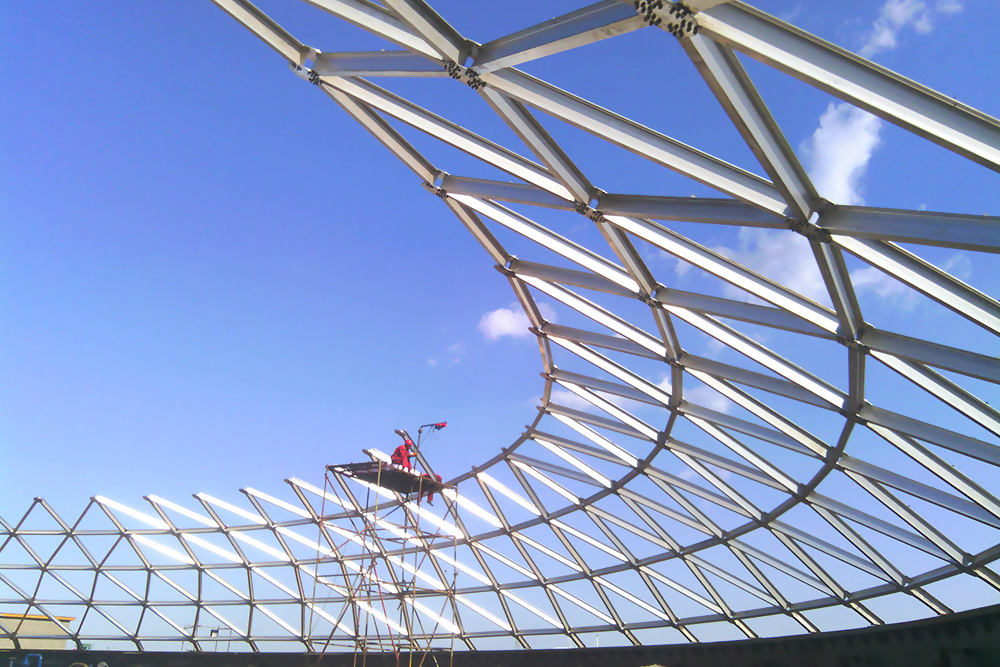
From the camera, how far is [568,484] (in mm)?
27328

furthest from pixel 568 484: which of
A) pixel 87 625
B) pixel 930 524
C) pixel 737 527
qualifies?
pixel 87 625

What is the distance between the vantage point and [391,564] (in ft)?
119

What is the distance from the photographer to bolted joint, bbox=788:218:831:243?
412 inches

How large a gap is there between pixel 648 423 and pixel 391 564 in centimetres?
2016

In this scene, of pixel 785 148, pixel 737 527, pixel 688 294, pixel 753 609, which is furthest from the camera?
pixel 753 609

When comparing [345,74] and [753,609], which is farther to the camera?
[753,609]

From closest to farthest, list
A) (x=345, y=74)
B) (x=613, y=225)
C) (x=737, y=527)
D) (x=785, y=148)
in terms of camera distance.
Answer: (x=785, y=148)
(x=345, y=74)
(x=613, y=225)
(x=737, y=527)

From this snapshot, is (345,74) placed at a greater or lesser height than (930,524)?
greater

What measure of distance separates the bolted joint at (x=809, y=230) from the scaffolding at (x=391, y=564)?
875 inches

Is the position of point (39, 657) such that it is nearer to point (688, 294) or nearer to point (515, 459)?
point (515, 459)

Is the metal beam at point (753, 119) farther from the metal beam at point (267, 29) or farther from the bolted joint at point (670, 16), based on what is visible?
the metal beam at point (267, 29)

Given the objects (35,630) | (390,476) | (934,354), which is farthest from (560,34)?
(35,630)

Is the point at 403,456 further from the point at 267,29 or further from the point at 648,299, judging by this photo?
the point at 267,29

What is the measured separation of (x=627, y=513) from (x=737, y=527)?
4.49 metres
